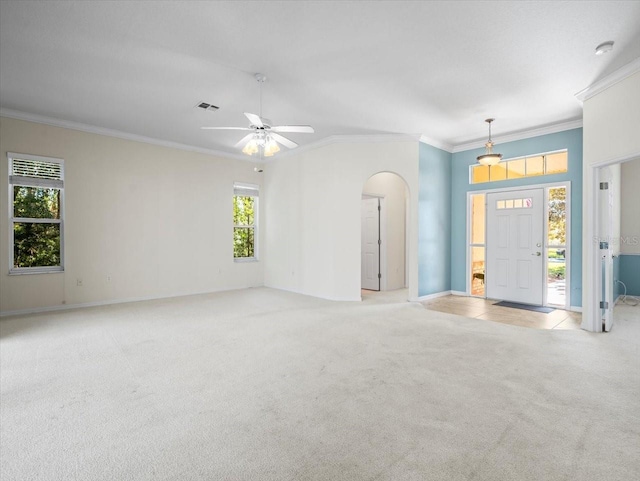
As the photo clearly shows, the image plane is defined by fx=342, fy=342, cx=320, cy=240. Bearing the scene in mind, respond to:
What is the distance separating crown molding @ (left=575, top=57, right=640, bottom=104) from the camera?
3.63m

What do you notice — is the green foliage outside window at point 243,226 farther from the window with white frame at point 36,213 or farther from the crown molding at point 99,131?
the window with white frame at point 36,213

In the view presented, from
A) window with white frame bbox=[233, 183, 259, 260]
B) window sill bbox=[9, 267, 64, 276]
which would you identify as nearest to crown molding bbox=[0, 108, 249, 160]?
window with white frame bbox=[233, 183, 259, 260]

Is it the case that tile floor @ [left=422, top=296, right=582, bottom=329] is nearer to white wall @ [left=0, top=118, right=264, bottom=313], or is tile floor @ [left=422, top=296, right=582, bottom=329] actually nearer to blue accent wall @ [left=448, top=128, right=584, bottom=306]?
blue accent wall @ [left=448, top=128, right=584, bottom=306]

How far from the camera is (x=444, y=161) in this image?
6910 millimetres

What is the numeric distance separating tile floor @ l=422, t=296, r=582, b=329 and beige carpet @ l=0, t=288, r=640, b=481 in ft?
1.57

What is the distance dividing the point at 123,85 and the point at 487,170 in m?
6.16

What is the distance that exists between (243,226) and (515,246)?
5573 millimetres

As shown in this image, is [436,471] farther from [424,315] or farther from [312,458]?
[424,315]

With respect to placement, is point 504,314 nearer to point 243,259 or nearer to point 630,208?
point 630,208

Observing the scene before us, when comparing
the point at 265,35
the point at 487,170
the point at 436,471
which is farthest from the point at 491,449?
the point at 487,170

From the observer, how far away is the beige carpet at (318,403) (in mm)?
1832

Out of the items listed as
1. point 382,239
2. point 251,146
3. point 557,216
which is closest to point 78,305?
point 251,146

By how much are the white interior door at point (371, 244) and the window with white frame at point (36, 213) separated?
18.9ft

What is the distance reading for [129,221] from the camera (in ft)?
20.4
